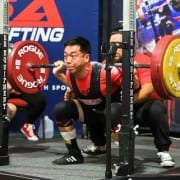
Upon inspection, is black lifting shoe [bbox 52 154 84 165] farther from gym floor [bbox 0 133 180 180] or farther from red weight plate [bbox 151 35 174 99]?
red weight plate [bbox 151 35 174 99]

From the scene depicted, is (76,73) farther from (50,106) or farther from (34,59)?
(50,106)

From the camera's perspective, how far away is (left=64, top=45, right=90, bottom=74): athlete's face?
3.54m

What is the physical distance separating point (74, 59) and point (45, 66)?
42 cm

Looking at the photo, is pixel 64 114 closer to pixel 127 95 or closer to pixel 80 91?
pixel 80 91

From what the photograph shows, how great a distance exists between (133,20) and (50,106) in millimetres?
2467

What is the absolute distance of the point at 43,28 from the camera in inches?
211

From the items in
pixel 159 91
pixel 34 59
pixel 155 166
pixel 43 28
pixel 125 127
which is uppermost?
pixel 43 28

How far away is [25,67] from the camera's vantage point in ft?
13.1

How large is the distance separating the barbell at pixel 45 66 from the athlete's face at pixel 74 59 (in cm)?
28

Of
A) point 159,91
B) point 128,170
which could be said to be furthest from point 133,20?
point 128,170

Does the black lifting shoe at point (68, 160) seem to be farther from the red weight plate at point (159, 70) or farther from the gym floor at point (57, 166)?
the red weight plate at point (159, 70)

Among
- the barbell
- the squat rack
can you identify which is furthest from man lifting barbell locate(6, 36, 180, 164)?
the squat rack

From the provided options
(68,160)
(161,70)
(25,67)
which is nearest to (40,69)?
(25,67)

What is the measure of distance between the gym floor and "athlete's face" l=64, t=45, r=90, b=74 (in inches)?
27.1
